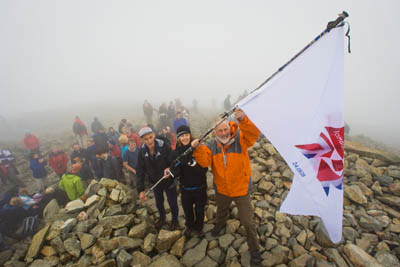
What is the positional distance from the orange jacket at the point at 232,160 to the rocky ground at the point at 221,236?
1682 millimetres

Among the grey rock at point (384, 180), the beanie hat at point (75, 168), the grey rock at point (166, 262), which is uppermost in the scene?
the beanie hat at point (75, 168)

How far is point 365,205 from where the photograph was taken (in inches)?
196

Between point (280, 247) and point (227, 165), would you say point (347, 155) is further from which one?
point (227, 165)

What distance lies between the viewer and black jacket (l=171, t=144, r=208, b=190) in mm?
3855

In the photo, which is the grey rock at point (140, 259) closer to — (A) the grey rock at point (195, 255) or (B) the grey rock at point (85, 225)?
(A) the grey rock at point (195, 255)

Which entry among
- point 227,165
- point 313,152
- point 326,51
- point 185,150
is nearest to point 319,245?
point 313,152

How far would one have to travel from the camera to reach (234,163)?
3.54 metres

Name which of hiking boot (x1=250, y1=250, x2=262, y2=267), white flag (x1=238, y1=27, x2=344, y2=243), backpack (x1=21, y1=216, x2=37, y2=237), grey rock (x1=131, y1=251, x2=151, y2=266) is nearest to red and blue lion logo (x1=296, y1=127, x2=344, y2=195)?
white flag (x1=238, y1=27, x2=344, y2=243)

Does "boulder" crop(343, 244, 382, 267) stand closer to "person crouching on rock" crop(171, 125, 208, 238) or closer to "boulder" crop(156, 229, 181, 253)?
"person crouching on rock" crop(171, 125, 208, 238)

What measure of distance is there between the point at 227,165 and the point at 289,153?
1.21 meters

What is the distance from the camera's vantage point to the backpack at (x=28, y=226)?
6.01 meters

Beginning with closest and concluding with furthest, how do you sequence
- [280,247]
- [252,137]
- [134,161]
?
[252,137], [280,247], [134,161]

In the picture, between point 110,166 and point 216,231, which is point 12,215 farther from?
point 216,231

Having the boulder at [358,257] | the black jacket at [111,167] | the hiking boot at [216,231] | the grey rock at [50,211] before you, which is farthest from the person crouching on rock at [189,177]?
the grey rock at [50,211]
